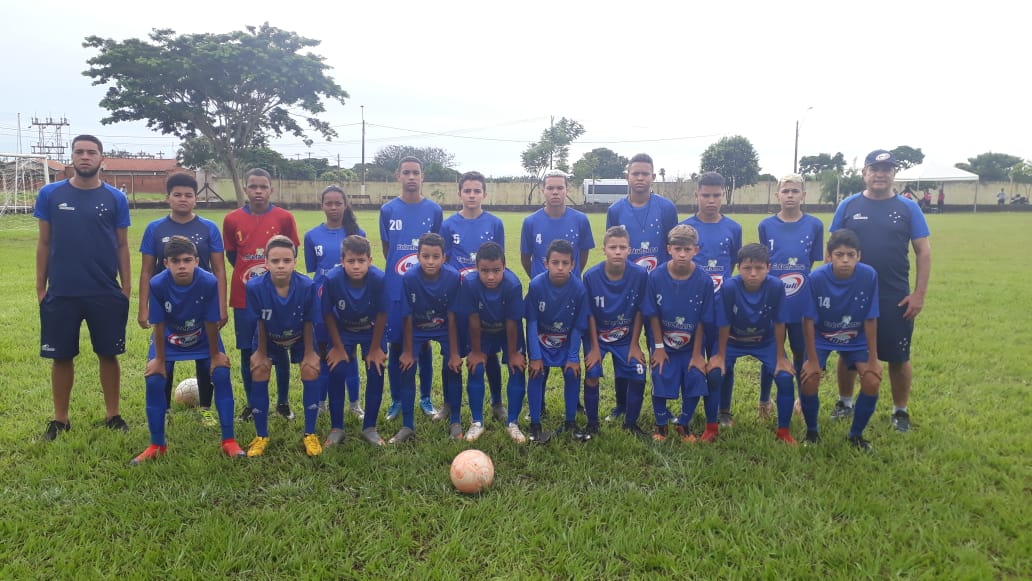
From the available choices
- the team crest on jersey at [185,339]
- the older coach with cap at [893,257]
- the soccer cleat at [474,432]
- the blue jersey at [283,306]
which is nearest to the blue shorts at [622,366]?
the soccer cleat at [474,432]

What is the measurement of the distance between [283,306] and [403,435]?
1.23 meters

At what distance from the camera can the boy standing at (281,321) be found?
4125 millimetres

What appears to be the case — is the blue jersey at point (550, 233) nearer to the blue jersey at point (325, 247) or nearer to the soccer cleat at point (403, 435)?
the blue jersey at point (325, 247)

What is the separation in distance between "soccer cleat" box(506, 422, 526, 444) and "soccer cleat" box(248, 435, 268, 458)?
1.70 m

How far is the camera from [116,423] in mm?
4484

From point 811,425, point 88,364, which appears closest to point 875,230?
point 811,425

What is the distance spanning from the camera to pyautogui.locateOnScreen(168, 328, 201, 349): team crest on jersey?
13.8 ft

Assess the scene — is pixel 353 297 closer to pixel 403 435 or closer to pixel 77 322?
pixel 403 435

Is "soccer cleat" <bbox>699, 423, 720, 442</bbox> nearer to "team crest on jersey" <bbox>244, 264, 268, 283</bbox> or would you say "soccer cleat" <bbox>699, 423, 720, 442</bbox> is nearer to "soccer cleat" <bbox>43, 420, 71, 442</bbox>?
"team crest on jersey" <bbox>244, 264, 268, 283</bbox>

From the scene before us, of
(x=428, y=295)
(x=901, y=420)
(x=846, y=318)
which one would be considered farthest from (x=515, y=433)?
(x=901, y=420)

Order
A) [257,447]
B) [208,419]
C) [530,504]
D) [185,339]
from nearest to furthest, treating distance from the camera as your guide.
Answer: [530,504]
[257,447]
[185,339]
[208,419]

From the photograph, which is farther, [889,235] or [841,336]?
[889,235]

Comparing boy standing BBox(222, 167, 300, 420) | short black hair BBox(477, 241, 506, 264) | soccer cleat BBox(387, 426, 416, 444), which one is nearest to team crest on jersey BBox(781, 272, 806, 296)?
short black hair BBox(477, 241, 506, 264)

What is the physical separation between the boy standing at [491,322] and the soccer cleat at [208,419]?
1.99 metres
